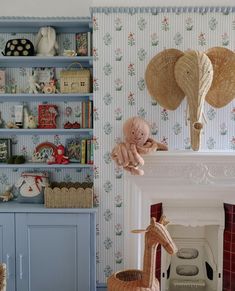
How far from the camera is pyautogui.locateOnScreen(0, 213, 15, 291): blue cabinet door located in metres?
2.72

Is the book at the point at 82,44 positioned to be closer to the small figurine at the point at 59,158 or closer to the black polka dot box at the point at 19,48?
the black polka dot box at the point at 19,48

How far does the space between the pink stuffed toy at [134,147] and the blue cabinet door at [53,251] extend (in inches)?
20.1

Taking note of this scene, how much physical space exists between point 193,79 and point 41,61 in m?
1.24

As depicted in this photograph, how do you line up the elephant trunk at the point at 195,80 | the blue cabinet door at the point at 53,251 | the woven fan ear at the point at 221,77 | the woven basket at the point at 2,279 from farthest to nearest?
1. the blue cabinet door at the point at 53,251
2. the woven fan ear at the point at 221,77
3. the elephant trunk at the point at 195,80
4. the woven basket at the point at 2,279

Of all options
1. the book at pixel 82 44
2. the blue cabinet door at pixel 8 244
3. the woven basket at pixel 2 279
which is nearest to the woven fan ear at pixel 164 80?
the book at pixel 82 44

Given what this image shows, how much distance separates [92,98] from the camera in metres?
2.93

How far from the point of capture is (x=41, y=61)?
3010mm

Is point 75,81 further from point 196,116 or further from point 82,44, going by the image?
point 196,116

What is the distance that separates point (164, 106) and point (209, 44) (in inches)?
22.7

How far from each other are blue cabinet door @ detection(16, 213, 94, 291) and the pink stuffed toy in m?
0.51

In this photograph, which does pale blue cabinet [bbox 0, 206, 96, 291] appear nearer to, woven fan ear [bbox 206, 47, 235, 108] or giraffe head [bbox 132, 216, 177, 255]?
giraffe head [bbox 132, 216, 177, 255]

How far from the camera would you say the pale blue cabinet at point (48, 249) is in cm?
272

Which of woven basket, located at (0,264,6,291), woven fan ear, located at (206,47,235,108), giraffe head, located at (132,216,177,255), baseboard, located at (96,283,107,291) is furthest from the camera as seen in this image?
baseboard, located at (96,283,107,291)

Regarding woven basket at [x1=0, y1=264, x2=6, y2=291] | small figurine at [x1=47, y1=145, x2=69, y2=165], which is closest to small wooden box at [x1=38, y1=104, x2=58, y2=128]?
small figurine at [x1=47, y1=145, x2=69, y2=165]
